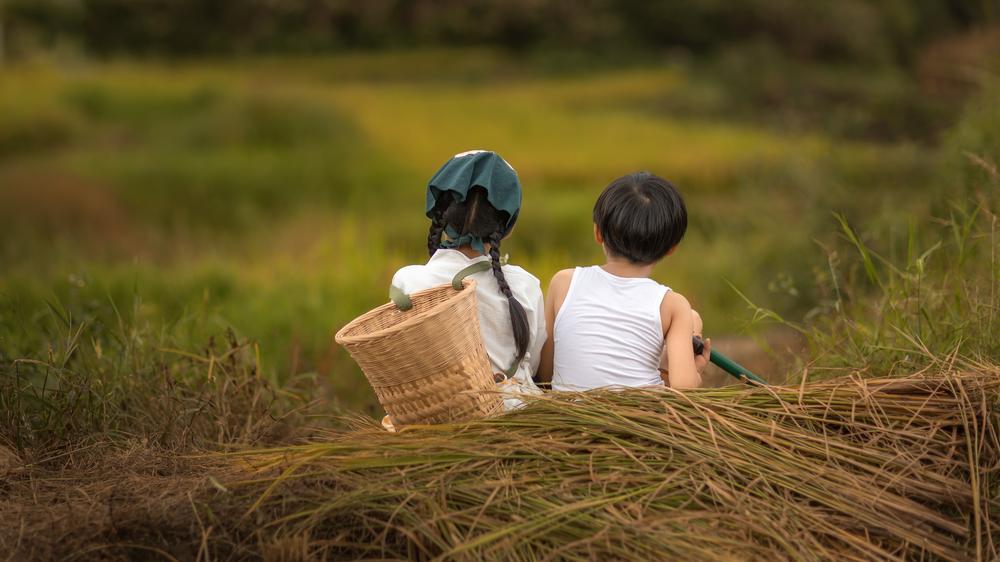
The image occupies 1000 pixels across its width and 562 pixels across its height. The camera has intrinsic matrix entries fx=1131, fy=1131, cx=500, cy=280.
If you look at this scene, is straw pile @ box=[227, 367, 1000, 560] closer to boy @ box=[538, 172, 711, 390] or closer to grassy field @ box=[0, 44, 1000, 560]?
grassy field @ box=[0, 44, 1000, 560]

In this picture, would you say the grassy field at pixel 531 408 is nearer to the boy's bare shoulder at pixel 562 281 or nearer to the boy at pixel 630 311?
the boy at pixel 630 311

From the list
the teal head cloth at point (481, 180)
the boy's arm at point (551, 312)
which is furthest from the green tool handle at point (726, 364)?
the teal head cloth at point (481, 180)

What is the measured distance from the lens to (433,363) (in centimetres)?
261

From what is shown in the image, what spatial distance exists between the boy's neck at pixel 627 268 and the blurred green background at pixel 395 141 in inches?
22.4

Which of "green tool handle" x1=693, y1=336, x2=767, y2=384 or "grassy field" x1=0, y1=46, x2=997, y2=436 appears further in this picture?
"grassy field" x1=0, y1=46, x2=997, y2=436

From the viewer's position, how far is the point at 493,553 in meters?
2.25

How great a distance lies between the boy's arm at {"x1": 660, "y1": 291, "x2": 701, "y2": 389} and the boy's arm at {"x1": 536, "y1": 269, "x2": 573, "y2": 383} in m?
0.32

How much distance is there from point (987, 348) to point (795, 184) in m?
5.14

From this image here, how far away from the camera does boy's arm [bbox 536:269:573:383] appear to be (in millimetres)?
3242

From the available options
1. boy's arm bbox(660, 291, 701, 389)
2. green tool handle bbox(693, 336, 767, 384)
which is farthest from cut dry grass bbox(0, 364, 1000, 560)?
green tool handle bbox(693, 336, 767, 384)

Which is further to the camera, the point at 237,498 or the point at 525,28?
the point at 525,28

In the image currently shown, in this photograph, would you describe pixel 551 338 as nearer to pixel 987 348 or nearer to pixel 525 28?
pixel 987 348

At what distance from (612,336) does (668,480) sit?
2.39ft

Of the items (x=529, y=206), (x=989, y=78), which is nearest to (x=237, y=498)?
(x=989, y=78)
